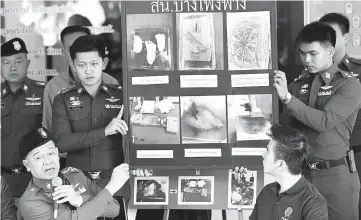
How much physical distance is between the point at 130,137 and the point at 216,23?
0.87m

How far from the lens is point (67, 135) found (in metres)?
3.93

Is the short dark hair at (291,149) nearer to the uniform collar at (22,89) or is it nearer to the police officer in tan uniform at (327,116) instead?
the police officer in tan uniform at (327,116)

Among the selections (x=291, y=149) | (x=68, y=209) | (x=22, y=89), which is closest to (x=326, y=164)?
(x=291, y=149)

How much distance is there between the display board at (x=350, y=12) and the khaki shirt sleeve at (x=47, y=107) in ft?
7.25

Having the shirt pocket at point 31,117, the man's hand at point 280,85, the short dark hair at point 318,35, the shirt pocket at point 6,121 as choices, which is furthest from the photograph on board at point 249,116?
the shirt pocket at point 6,121

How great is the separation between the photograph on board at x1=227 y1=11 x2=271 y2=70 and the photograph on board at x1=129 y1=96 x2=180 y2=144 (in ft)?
1.47

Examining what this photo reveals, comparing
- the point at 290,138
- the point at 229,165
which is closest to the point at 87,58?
the point at 229,165

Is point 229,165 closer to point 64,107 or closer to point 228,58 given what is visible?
point 228,58

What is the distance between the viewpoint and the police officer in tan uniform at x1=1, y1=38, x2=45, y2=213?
462 cm

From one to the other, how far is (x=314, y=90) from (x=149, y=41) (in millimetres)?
1038

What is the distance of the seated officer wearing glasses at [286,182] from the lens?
3.13 m

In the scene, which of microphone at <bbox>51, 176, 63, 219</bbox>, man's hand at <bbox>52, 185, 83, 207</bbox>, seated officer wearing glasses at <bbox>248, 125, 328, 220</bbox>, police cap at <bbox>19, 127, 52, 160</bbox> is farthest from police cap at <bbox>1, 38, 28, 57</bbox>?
seated officer wearing glasses at <bbox>248, 125, 328, 220</bbox>

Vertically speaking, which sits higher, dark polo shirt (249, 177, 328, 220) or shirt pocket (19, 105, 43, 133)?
shirt pocket (19, 105, 43, 133)

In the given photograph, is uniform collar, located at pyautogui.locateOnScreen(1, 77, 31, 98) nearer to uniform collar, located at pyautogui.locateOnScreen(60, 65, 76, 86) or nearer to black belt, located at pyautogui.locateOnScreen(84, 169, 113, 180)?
uniform collar, located at pyautogui.locateOnScreen(60, 65, 76, 86)
